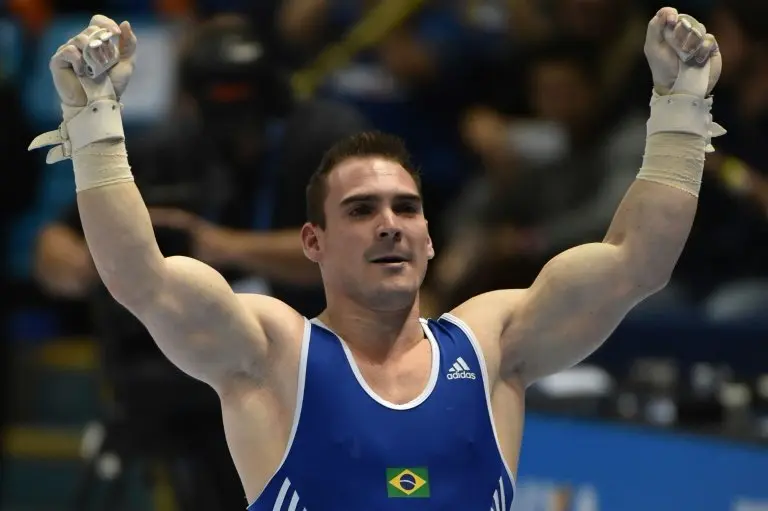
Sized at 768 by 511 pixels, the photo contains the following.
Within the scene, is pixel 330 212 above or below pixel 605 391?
above

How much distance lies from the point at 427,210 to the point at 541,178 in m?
0.94

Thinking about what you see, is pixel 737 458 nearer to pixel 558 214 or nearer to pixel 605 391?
pixel 605 391

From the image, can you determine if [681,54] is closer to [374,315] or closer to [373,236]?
[373,236]

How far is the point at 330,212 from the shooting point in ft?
14.0

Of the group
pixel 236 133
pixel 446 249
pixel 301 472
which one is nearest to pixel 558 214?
pixel 446 249

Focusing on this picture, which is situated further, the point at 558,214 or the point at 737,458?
the point at 558,214

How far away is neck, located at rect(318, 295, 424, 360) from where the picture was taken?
13.8 feet

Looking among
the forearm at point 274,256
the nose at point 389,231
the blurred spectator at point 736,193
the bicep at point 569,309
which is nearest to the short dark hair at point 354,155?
the nose at point 389,231

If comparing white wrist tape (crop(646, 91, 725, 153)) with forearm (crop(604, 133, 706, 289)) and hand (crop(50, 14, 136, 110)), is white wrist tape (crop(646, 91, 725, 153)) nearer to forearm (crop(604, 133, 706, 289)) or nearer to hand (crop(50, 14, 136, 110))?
forearm (crop(604, 133, 706, 289))

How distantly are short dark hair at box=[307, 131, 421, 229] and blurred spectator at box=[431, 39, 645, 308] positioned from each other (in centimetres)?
325

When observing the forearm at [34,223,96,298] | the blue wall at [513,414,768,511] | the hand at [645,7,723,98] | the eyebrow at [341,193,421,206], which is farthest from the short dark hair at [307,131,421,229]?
the forearm at [34,223,96,298]

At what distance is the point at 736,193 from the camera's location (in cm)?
703

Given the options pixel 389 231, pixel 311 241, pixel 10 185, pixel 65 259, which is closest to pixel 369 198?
pixel 389 231

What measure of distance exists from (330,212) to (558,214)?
3905mm
